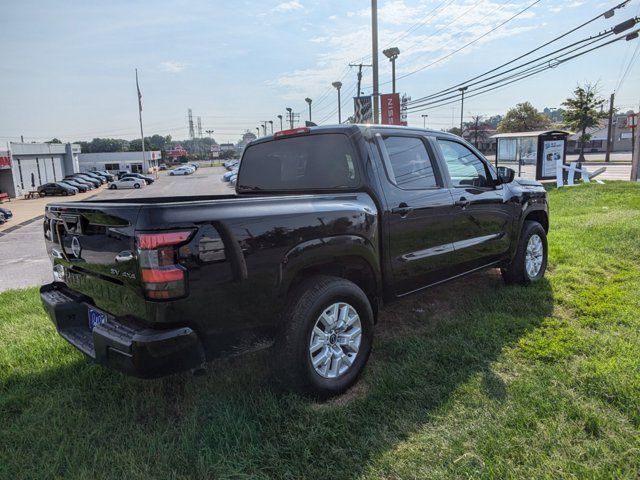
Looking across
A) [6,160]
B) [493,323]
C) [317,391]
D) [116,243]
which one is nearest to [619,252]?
[493,323]

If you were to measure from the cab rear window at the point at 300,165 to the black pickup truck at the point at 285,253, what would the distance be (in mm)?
13

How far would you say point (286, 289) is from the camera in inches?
116

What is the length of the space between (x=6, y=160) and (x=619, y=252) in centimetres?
4527

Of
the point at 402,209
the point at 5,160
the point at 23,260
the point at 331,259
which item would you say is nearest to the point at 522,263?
the point at 402,209

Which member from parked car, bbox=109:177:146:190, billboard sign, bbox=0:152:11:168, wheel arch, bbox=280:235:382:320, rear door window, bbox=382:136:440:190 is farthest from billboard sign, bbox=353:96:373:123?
parked car, bbox=109:177:146:190

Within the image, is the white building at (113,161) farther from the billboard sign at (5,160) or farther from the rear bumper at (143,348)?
the rear bumper at (143,348)

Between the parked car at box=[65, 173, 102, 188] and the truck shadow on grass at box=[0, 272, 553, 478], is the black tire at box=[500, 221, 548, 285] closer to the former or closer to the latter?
the truck shadow on grass at box=[0, 272, 553, 478]

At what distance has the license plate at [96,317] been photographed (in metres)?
2.86

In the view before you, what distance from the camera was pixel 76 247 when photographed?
297 cm

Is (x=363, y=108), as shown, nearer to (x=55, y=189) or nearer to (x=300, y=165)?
(x=300, y=165)

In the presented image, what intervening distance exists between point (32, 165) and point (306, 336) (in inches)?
2058

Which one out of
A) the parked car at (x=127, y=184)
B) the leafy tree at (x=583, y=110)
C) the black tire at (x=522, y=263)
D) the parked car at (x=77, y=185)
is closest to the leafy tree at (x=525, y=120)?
the leafy tree at (x=583, y=110)

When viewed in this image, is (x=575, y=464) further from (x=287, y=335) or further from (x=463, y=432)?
(x=287, y=335)

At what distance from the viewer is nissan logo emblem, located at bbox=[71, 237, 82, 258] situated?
2.95m
